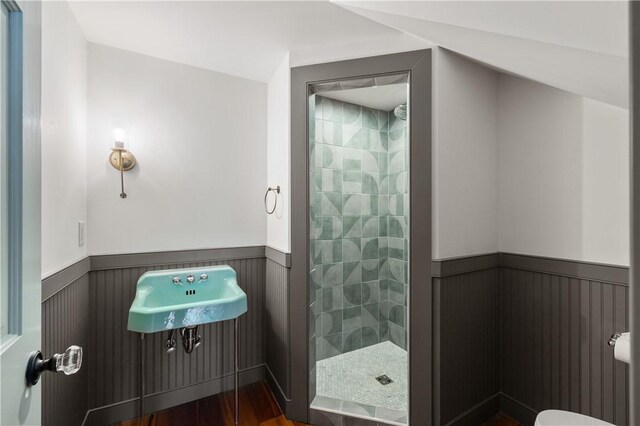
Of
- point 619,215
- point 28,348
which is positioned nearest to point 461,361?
point 619,215

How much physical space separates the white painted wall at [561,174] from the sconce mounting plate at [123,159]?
2360mm

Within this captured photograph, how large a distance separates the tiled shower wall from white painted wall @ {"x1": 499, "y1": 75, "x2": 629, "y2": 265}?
870mm

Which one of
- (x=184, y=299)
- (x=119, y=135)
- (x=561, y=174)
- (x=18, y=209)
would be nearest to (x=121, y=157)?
(x=119, y=135)

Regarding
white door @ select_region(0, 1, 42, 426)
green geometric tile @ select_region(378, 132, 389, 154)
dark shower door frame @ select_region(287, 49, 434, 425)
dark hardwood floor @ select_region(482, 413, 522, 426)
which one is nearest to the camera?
white door @ select_region(0, 1, 42, 426)

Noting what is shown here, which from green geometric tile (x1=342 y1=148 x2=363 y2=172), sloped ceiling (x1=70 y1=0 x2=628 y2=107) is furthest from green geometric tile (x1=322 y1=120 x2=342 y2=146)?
sloped ceiling (x1=70 y1=0 x2=628 y2=107)

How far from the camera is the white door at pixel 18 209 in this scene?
62cm

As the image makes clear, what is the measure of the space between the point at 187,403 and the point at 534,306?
2.34 m

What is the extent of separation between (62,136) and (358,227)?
6.97ft

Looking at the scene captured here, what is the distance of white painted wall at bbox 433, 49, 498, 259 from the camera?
1.68m

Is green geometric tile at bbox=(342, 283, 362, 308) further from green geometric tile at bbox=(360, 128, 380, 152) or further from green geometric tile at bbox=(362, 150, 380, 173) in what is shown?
green geometric tile at bbox=(360, 128, 380, 152)

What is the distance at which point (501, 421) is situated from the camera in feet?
6.30

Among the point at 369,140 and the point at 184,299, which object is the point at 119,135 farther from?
the point at 369,140

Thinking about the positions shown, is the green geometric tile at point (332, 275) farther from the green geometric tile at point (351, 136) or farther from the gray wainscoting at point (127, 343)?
the green geometric tile at point (351, 136)

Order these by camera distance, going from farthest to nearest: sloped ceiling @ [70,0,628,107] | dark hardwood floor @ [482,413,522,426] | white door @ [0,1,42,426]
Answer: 1. dark hardwood floor @ [482,413,522,426]
2. sloped ceiling @ [70,0,628,107]
3. white door @ [0,1,42,426]
